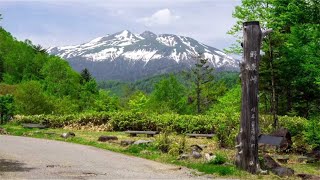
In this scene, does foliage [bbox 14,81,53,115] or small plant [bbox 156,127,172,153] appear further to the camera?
foliage [bbox 14,81,53,115]

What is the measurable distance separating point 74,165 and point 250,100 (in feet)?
21.6

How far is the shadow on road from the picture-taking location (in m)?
13.3

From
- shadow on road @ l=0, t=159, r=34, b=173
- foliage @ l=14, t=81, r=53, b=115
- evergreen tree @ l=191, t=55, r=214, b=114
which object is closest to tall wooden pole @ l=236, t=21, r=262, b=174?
shadow on road @ l=0, t=159, r=34, b=173

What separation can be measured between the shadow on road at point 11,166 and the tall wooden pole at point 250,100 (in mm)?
7275

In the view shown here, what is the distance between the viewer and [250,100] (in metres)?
14.3

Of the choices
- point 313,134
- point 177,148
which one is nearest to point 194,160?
point 177,148

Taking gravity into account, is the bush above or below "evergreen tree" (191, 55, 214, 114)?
below

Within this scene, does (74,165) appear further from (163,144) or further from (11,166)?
(163,144)

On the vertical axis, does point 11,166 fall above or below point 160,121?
below

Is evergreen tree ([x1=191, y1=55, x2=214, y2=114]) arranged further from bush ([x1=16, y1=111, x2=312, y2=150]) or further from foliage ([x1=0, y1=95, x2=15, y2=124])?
foliage ([x1=0, y1=95, x2=15, y2=124])

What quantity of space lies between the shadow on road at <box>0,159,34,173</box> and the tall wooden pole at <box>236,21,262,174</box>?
7.28 m

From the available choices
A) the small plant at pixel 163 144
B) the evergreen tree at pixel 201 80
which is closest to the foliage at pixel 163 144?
the small plant at pixel 163 144

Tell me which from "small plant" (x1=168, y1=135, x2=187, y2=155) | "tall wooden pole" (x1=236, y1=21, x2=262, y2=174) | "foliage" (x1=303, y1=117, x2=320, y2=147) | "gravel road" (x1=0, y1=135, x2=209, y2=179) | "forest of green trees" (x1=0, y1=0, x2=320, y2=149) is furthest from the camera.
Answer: "forest of green trees" (x1=0, y1=0, x2=320, y2=149)

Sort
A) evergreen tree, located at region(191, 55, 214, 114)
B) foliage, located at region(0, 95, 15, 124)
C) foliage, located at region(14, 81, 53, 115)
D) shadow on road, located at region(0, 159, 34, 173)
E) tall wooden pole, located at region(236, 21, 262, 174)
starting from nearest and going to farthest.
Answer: shadow on road, located at region(0, 159, 34, 173), tall wooden pole, located at region(236, 21, 262, 174), foliage, located at region(0, 95, 15, 124), foliage, located at region(14, 81, 53, 115), evergreen tree, located at region(191, 55, 214, 114)
